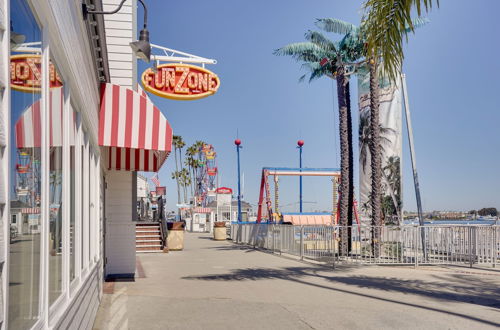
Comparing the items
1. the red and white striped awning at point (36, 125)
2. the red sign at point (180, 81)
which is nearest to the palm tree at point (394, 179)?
the red sign at point (180, 81)

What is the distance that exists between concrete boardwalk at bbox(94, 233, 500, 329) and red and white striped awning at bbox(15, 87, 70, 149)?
462 cm

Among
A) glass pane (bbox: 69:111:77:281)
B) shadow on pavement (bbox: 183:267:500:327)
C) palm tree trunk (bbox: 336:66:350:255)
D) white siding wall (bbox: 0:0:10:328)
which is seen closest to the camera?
white siding wall (bbox: 0:0:10:328)

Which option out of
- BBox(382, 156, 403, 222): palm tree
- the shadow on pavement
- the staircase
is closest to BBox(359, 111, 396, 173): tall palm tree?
BBox(382, 156, 403, 222): palm tree

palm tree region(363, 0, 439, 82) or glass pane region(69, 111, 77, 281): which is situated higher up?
palm tree region(363, 0, 439, 82)

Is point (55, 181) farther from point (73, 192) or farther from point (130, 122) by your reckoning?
point (130, 122)

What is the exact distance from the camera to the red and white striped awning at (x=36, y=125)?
2.47m

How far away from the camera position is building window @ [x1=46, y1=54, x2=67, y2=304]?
343 centimetres

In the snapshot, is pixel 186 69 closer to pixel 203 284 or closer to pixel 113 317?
pixel 203 284

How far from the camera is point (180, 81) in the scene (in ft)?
44.0

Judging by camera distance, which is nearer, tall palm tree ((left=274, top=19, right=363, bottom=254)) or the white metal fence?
the white metal fence

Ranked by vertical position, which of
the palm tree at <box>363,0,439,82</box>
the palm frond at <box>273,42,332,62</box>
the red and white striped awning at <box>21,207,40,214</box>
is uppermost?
the palm frond at <box>273,42,332,62</box>

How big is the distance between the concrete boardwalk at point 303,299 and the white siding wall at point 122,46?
192 inches

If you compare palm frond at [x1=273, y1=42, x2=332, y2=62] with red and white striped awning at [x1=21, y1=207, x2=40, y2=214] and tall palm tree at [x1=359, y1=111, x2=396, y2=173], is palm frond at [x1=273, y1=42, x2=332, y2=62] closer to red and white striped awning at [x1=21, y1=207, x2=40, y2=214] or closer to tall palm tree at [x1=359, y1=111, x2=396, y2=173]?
tall palm tree at [x1=359, y1=111, x2=396, y2=173]

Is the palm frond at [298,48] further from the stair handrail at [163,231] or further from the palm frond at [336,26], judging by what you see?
the stair handrail at [163,231]
